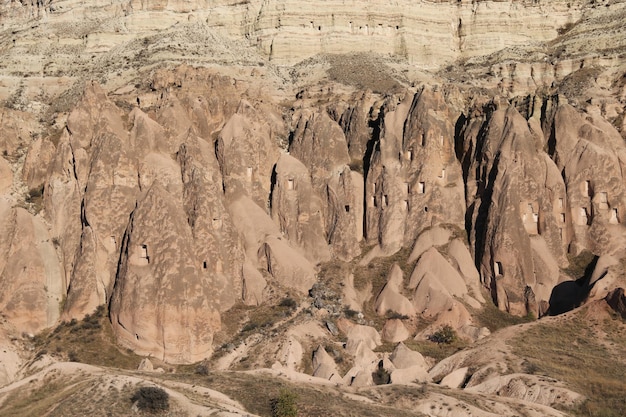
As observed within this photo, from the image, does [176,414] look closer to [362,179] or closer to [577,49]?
[362,179]

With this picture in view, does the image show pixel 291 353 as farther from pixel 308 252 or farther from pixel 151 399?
pixel 151 399

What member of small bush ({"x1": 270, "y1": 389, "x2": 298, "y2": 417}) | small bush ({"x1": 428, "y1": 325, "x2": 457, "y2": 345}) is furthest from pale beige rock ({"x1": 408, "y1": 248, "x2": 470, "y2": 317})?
small bush ({"x1": 270, "y1": 389, "x2": 298, "y2": 417})

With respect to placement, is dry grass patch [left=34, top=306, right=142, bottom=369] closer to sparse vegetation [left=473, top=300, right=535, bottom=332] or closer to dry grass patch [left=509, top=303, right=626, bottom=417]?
sparse vegetation [left=473, top=300, right=535, bottom=332]

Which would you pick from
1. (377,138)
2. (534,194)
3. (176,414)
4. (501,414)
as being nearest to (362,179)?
(377,138)

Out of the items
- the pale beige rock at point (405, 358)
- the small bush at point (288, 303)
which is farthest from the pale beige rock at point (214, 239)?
the pale beige rock at point (405, 358)

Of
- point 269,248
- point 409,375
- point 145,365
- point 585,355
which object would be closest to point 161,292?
point 145,365

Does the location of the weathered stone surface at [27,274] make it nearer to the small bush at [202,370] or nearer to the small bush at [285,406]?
the small bush at [202,370]

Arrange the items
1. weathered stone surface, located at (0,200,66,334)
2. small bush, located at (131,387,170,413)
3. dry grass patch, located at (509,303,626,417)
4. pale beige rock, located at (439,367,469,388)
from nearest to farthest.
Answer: small bush, located at (131,387,170,413)
dry grass patch, located at (509,303,626,417)
pale beige rock, located at (439,367,469,388)
weathered stone surface, located at (0,200,66,334)
